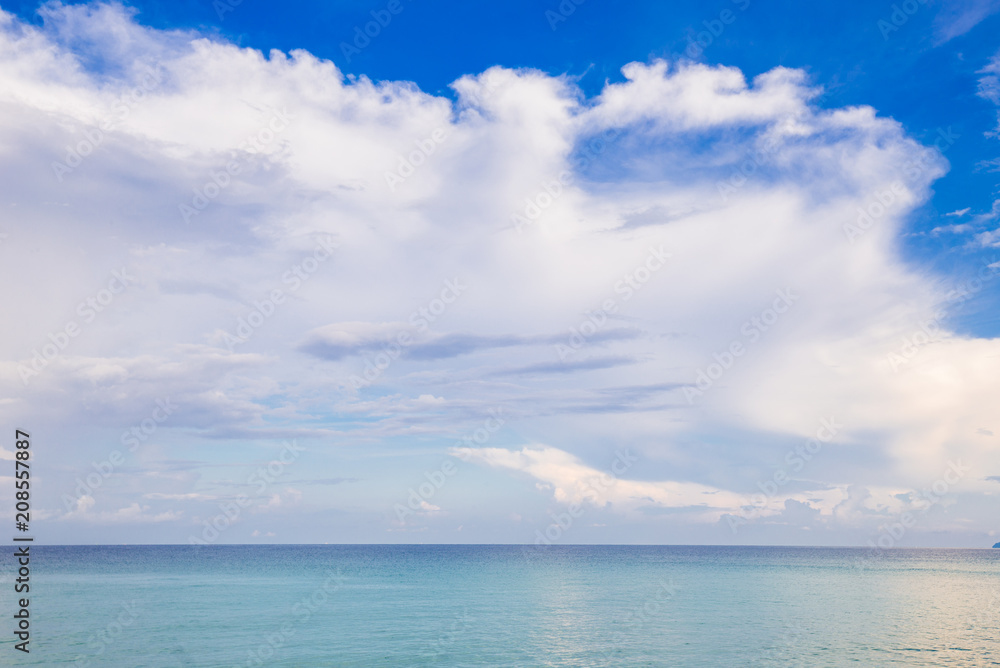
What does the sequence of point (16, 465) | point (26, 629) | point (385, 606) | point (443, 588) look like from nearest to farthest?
point (16, 465), point (26, 629), point (385, 606), point (443, 588)

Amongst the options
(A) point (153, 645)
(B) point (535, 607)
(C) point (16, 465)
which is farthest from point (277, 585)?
(C) point (16, 465)

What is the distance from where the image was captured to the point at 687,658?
37.7 m

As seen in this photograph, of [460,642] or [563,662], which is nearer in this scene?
[563,662]

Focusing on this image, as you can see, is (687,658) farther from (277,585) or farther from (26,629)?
(277,585)

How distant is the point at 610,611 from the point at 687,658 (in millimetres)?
19738

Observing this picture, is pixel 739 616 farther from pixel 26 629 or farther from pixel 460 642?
pixel 26 629

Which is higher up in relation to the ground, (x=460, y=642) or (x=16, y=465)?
(x=16, y=465)

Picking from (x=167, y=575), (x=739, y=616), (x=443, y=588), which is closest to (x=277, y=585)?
(x=443, y=588)

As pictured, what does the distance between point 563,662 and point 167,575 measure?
85362 mm

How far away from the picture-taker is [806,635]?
44.9 metres

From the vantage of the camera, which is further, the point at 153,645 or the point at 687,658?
the point at 153,645

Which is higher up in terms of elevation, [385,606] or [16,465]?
[16,465]

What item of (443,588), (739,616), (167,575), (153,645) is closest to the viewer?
(153,645)

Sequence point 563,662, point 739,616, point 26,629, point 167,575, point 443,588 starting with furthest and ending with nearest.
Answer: point 167,575, point 443,588, point 739,616, point 26,629, point 563,662
